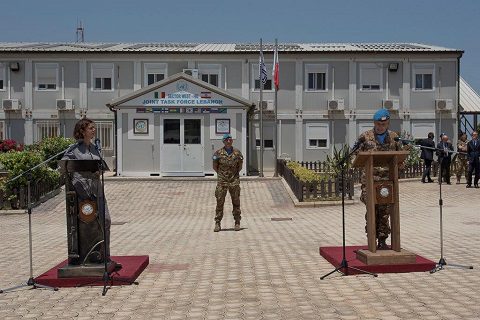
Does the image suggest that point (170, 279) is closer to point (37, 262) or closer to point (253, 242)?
point (37, 262)

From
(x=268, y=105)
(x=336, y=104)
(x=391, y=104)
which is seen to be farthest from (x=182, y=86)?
(x=391, y=104)

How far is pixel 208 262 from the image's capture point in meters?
8.40

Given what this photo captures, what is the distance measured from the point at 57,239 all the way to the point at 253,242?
3881mm

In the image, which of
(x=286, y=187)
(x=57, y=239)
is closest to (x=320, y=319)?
(x=57, y=239)

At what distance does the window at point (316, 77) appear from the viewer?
29359 millimetres

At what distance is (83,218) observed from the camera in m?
7.07

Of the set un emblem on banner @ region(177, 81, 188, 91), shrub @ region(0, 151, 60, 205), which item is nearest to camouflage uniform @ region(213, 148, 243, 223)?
shrub @ region(0, 151, 60, 205)

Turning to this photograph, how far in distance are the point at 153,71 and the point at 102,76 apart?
2.58m

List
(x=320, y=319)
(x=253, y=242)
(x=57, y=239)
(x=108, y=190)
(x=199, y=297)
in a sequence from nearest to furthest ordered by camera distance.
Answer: (x=320, y=319) < (x=199, y=297) < (x=253, y=242) < (x=57, y=239) < (x=108, y=190)

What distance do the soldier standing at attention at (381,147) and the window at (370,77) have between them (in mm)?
22372

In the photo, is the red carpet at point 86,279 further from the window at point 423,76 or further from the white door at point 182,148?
the window at point 423,76

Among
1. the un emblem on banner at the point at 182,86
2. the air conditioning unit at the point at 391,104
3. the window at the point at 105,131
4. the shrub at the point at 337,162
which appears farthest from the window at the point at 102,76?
the air conditioning unit at the point at 391,104

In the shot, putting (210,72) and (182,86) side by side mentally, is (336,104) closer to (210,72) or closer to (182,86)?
(210,72)

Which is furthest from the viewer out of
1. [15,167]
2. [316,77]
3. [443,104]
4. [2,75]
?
[316,77]
